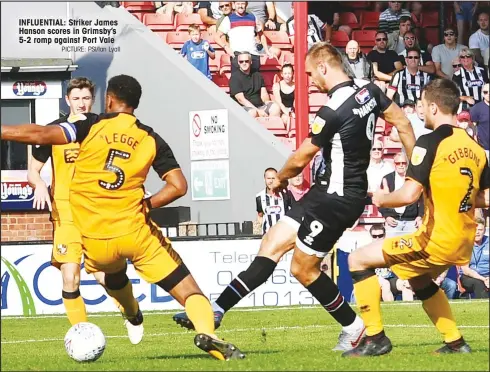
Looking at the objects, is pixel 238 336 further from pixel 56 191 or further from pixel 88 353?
pixel 88 353

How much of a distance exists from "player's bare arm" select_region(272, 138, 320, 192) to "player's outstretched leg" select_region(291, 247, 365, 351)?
1.84ft

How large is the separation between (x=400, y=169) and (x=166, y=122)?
4.56 metres

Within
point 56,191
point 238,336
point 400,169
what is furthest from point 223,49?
point 56,191

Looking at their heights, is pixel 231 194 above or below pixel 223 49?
below

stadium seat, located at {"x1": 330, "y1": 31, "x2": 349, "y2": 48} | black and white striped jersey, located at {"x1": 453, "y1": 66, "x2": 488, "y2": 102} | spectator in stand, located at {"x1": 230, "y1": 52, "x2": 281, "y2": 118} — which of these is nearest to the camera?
black and white striped jersey, located at {"x1": 453, "y1": 66, "x2": 488, "y2": 102}

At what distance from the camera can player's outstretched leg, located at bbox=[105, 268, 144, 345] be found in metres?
9.03

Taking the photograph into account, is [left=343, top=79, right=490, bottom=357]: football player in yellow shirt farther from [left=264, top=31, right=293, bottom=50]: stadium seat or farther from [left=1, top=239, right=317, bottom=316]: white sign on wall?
[left=264, top=31, right=293, bottom=50]: stadium seat

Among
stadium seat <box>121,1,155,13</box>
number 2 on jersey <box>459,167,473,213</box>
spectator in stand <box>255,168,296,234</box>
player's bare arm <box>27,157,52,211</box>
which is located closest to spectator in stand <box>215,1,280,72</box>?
stadium seat <box>121,1,155,13</box>

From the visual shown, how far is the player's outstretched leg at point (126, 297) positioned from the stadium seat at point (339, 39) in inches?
490

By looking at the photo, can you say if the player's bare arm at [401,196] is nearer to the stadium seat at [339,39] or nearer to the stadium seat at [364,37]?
the stadium seat at [339,39]

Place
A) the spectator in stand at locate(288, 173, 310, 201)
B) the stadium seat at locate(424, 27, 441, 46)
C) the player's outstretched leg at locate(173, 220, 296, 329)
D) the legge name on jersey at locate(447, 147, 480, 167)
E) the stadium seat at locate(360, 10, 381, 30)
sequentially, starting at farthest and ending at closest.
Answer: the stadium seat at locate(360, 10, 381, 30) < the stadium seat at locate(424, 27, 441, 46) < the spectator in stand at locate(288, 173, 310, 201) < the player's outstretched leg at locate(173, 220, 296, 329) < the legge name on jersey at locate(447, 147, 480, 167)

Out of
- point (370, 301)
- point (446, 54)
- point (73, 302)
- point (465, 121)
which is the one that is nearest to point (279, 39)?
point (446, 54)

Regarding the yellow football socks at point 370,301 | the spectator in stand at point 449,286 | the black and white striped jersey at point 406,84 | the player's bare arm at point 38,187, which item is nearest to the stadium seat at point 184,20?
the black and white striped jersey at point 406,84

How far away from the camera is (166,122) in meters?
20.3
